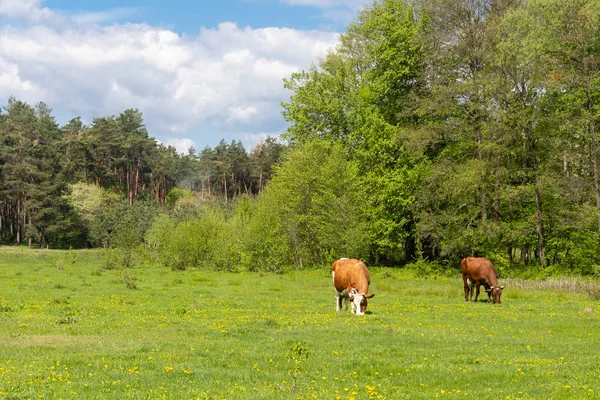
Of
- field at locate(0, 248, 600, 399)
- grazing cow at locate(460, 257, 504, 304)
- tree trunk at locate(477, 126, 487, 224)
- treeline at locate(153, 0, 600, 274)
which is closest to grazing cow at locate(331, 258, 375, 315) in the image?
field at locate(0, 248, 600, 399)

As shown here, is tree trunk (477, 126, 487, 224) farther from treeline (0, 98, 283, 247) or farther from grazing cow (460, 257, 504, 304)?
treeline (0, 98, 283, 247)

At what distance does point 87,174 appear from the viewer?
342 feet

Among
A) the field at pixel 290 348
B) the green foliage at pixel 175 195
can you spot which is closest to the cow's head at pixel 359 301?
the field at pixel 290 348

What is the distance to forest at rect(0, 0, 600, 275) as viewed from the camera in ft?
124

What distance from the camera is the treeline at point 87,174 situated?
89.4 metres

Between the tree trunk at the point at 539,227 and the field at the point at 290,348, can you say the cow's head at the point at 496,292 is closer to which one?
the field at the point at 290,348

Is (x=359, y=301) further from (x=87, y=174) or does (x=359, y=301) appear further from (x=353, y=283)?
(x=87, y=174)

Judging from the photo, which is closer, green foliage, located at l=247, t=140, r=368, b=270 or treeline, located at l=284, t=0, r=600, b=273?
treeline, located at l=284, t=0, r=600, b=273

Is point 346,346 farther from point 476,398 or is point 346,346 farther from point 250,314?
point 250,314

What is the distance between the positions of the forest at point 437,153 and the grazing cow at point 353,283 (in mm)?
19515

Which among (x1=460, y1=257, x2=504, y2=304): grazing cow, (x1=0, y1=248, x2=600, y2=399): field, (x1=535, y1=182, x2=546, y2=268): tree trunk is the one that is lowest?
(x1=0, y1=248, x2=600, y2=399): field

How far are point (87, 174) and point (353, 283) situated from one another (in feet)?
301

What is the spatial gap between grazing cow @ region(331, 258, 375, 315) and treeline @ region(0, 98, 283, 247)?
65891 mm

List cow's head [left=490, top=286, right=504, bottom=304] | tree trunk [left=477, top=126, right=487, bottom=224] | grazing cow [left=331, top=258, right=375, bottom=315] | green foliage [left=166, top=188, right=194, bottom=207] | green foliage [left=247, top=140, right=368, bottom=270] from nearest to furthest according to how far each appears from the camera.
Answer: grazing cow [left=331, top=258, right=375, bottom=315]
cow's head [left=490, top=286, right=504, bottom=304]
tree trunk [left=477, top=126, right=487, bottom=224]
green foliage [left=247, top=140, right=368, bottom=270]
green foliage [left=166, top=188, right=194, bottom=207]
